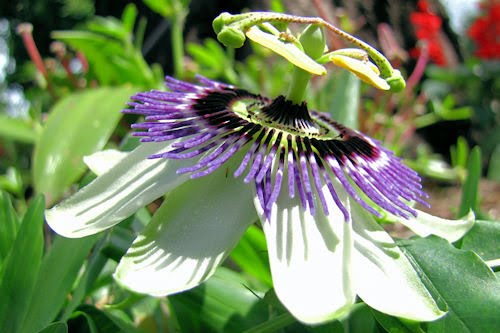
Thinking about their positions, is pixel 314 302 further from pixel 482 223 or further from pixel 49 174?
pixel 49 174

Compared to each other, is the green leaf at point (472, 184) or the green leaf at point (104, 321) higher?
the green leaf at point (472, 184)

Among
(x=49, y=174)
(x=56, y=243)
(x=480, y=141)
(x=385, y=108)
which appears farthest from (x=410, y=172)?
(x=480, y=141)

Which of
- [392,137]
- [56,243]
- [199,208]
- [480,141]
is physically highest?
[199,208]

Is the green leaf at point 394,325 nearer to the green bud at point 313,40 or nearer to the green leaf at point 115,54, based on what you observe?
the green bud at point 313,40

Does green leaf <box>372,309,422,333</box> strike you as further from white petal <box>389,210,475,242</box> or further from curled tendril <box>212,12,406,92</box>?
curled tendril <box>212,12,406,92</box>

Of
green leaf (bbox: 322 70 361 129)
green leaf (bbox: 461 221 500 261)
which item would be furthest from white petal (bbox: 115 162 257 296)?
green leaf (bbox: 322 70 361 129)

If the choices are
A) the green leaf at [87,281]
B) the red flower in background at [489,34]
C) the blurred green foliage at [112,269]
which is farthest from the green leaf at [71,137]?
the red flower in background at [489,34]
